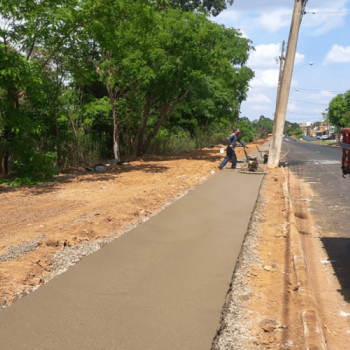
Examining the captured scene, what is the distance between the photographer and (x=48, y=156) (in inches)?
525

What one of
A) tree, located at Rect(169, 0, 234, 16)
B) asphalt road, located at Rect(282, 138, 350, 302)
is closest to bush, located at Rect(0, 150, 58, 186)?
asphalt road, located at Rect(282, 138, 350, 302)

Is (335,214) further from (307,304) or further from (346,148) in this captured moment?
(307,304)

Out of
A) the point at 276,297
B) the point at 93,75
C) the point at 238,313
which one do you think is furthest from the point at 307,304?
the point at 93,75

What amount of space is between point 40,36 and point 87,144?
6778 millimetres

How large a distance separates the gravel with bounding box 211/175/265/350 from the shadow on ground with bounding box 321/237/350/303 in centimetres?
115

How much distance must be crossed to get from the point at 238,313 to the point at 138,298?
1.08 m

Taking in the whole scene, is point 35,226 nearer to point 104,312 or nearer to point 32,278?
point 32,278

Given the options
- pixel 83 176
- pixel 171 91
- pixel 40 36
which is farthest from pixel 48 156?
pixel 171 91

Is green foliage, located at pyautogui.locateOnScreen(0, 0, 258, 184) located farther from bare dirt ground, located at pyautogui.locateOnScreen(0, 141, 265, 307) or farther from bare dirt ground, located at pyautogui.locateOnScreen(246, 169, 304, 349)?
bare dirt ground, located at pyautogui.locateOnScreen(246, 169, 304, 349)

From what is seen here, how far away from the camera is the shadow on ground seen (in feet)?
17.0

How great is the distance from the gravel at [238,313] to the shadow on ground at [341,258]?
3.77 ft

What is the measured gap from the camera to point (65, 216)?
8234 mm

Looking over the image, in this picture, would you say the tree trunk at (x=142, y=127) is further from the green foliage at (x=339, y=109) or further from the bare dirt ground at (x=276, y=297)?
the green foliage at (x=339, y=109)

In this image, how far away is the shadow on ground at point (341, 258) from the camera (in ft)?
17.0
